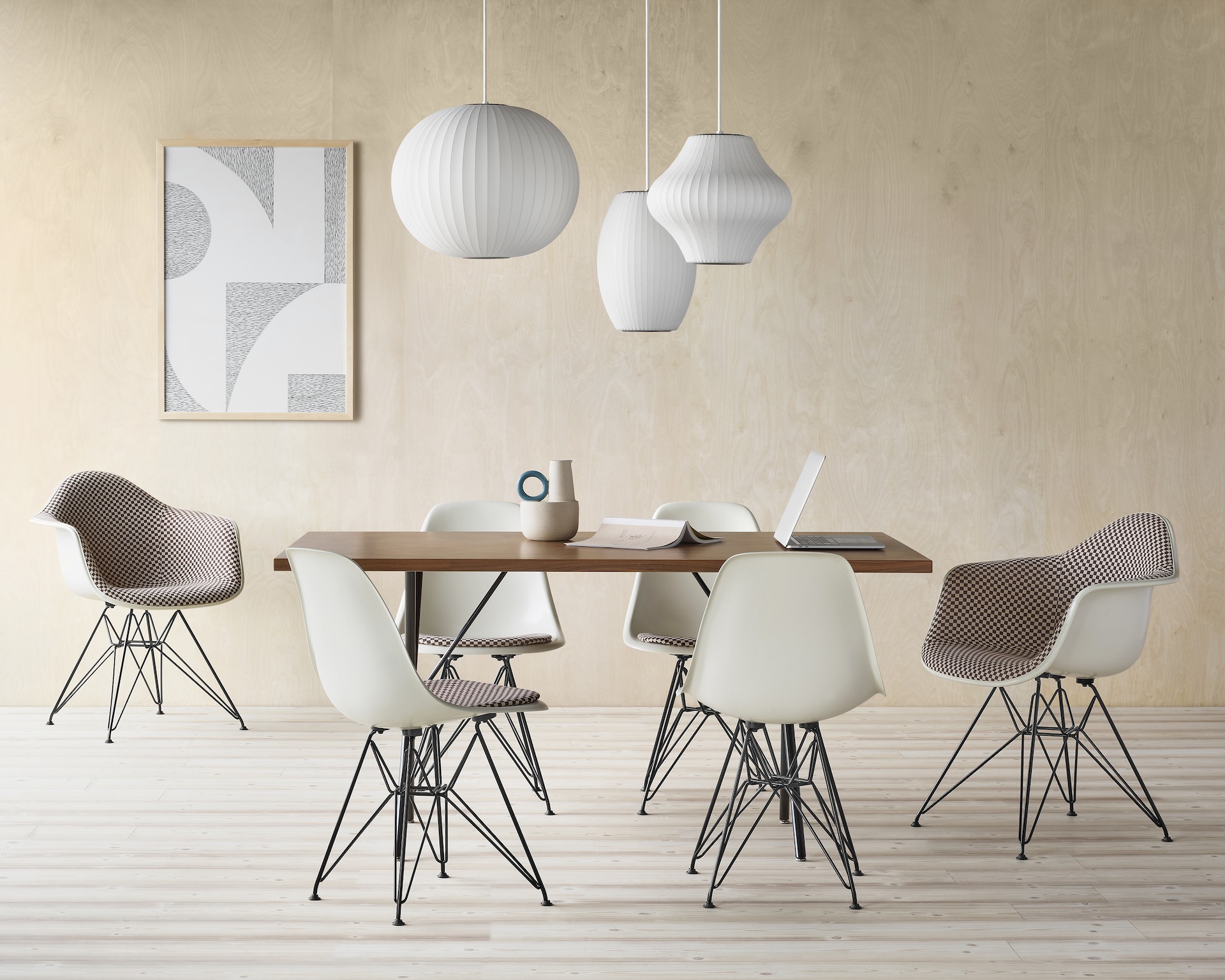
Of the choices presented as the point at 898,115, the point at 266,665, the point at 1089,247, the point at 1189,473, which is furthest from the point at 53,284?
the point at 1189,473

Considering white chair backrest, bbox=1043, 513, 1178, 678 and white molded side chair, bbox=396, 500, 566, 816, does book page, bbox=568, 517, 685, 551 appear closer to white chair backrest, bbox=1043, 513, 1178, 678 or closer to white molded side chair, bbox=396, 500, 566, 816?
white molded side chair, bbox=396, 500, 566, 816

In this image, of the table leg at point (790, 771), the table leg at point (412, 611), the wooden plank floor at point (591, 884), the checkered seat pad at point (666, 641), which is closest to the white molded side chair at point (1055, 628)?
the wooden plank floor at point (591, 884)

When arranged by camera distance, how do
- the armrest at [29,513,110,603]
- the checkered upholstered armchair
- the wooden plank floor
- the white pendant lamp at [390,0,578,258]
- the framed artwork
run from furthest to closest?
the framed artwork < the checkered upholstered armchair < the armrest at [29,513,110,603] < the white pendant lamp at [390,0,578,258] < the wooden plank floor

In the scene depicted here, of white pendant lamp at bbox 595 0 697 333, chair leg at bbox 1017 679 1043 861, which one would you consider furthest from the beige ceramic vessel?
chair leg at bbox 1017 679 1043 861

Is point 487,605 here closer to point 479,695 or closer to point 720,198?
point 479,695

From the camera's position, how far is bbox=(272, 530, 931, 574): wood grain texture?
2.89 metres

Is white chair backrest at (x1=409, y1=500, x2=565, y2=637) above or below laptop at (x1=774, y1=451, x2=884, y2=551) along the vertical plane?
below

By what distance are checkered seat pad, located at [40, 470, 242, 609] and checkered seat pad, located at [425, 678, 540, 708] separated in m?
1.65

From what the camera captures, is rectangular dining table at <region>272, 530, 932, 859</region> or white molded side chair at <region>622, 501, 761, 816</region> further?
white molded side chair at <region>622, 501, 761, 816</region>

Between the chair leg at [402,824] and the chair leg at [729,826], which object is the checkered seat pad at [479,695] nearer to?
the chair leg at [402,824]

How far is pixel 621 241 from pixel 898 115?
1916 mm

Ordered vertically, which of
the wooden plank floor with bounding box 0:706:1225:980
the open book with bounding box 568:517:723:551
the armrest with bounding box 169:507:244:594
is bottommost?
the wooden plank floor with bounding box 0:706:1225:980

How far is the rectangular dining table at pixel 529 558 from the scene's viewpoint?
9.51ft

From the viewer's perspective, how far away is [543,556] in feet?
9.85
